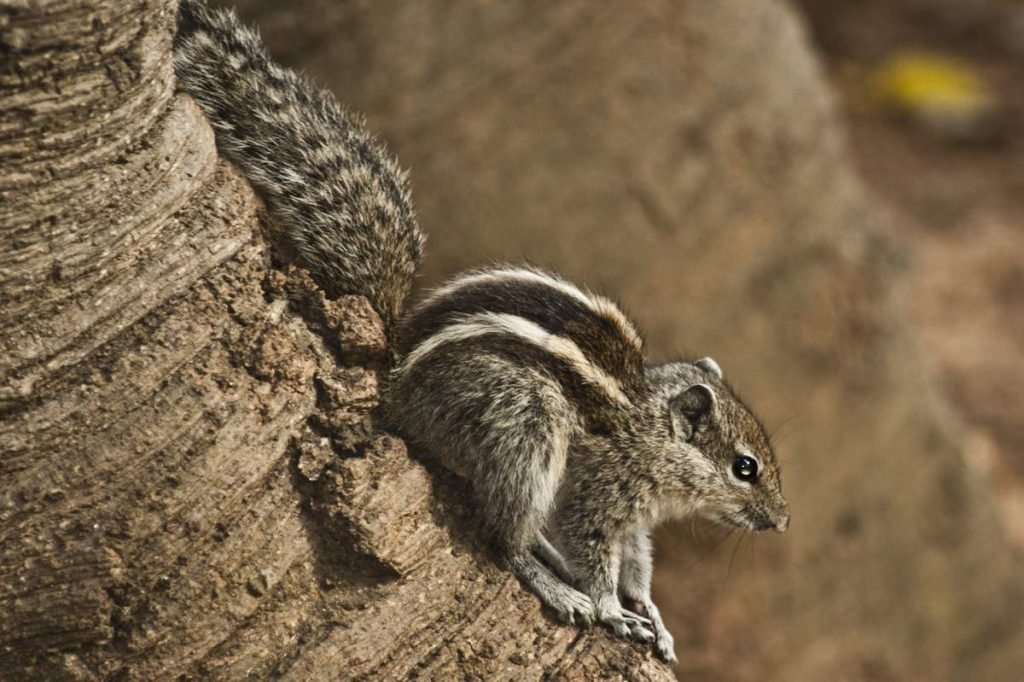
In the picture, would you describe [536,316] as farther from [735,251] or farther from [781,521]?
[735,251]

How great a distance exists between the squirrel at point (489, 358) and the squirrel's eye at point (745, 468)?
277 millimetres

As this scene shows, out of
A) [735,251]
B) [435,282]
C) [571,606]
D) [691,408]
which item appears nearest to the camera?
[571,606]

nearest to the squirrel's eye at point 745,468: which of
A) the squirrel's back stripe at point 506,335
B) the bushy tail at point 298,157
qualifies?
the squirrel's back stripe at point 506,335

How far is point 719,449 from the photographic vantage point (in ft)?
12.0

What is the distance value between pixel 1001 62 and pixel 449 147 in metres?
9.79

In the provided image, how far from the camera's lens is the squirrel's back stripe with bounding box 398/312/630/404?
306cm

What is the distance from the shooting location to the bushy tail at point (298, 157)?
2.98m

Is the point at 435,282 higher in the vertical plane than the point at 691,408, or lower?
higher

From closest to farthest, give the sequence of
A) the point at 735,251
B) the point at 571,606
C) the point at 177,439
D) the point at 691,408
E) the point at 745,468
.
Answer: the point at 177,439 < the point at 571,606 < the point at 691,408 < the point at 745,468 < the point at 735,251

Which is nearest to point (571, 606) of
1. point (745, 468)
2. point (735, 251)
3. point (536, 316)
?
point (536, 316)

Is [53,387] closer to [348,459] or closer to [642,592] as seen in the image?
[348,459]

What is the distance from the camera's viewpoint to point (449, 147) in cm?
528

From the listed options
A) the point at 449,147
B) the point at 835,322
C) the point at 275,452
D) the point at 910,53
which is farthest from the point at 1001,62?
the point at 275,452

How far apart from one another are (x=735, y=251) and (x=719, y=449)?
239 cm
